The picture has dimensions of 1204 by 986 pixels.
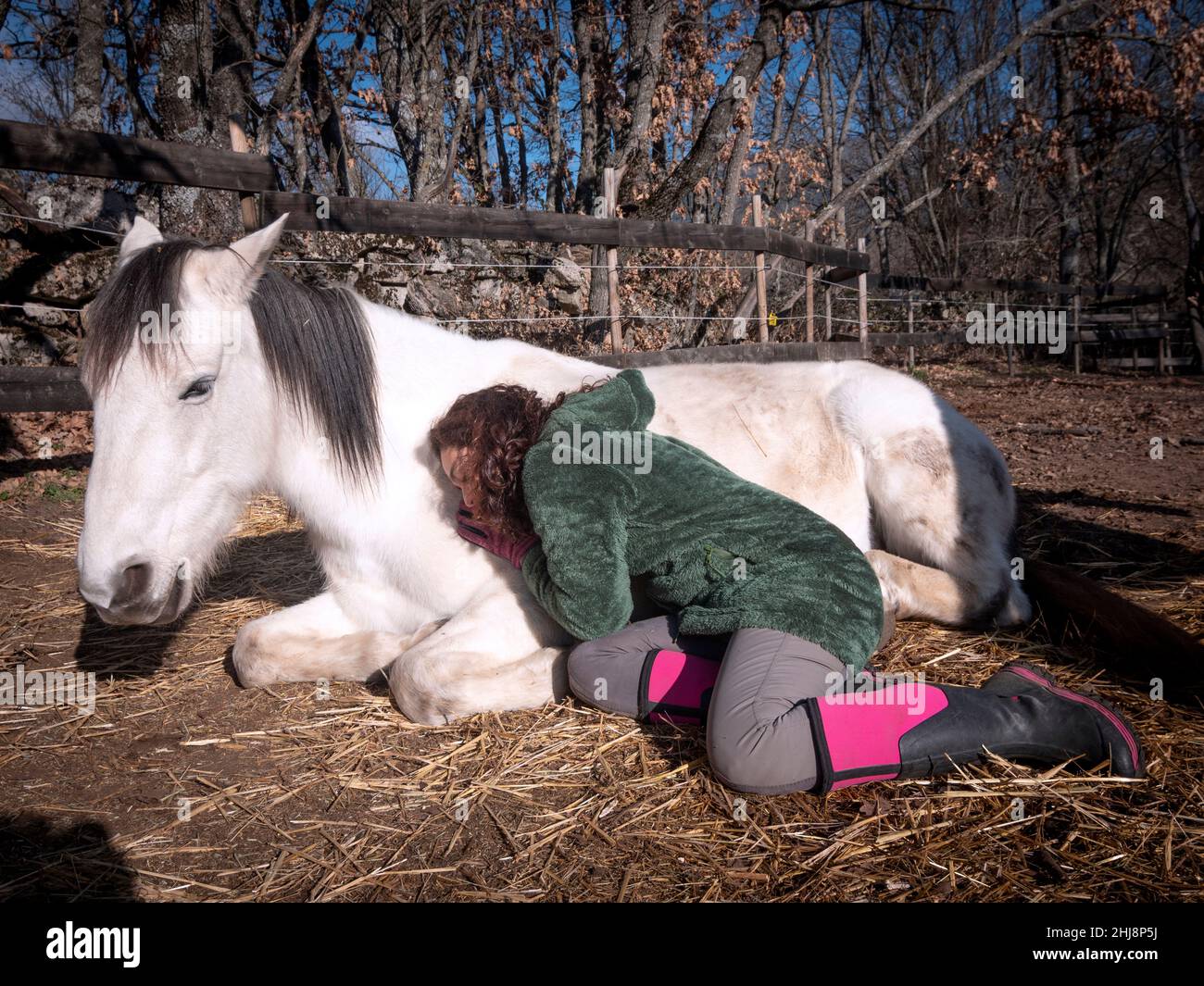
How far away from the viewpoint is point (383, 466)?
2.66m

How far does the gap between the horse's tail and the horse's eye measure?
10.2 ft

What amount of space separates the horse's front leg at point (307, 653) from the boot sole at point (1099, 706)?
1.95 m

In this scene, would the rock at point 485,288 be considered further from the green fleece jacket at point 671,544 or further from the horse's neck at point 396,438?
the green fleece jacket at point 671,544

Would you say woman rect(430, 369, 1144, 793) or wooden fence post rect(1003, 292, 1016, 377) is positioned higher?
wooden fence post rect(1003, 292, 1016, 377)

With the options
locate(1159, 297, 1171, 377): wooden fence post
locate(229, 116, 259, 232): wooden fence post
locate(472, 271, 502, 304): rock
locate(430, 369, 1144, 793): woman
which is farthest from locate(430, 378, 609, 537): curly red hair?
locate(1159, 297, 1171, 377): wooden fence post

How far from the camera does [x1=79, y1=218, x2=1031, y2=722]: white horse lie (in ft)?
6.93

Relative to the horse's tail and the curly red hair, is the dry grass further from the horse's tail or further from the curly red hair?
the curly red hair

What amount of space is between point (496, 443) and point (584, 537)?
1.37 feet

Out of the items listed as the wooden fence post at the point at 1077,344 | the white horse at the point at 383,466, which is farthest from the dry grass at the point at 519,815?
the wooden fence post at the point at 1077,344

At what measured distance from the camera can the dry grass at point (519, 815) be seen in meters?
1.70

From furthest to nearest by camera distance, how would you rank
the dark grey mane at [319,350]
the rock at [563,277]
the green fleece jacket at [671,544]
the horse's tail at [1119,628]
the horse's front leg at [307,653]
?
the rock at [563,277]
the horse's front leg at [307,653]
the horse's tail at [1119,628]
the dark grey mane at [319,350]
the green fleece jacket at [671,544]

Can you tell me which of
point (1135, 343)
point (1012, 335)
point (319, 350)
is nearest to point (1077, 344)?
point (1012, 335)
